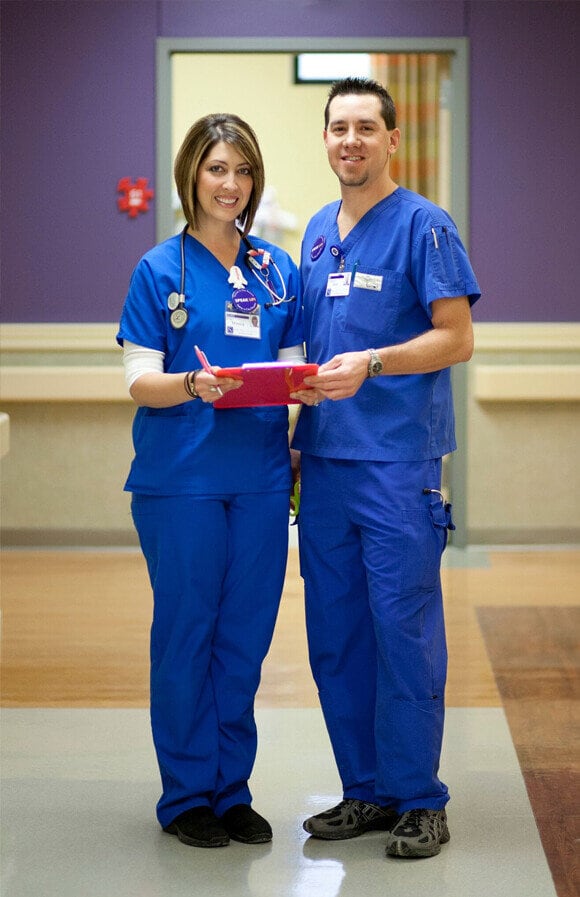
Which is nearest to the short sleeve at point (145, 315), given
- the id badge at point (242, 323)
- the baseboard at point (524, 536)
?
the id badge at point (242, 323)

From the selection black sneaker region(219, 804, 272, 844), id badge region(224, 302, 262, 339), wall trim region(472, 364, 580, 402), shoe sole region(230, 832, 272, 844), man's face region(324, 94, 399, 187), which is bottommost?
shoe sole region(230, 832, 272, 844)

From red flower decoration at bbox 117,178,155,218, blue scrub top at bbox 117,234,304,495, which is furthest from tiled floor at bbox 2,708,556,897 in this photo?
red flower decoration at bbox 117,178,155,218

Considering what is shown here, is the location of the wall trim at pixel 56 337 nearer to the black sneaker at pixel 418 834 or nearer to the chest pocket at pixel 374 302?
the chest pocket at pixel 374 302

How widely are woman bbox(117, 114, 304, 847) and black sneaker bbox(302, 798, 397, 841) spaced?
10 cm

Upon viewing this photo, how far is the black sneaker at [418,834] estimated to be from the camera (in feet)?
7.69

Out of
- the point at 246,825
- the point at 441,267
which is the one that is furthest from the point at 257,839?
the point at 441,267

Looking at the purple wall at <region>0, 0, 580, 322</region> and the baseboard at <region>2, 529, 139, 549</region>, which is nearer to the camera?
the purple wall at <region>0, 0, 580, 322</region>

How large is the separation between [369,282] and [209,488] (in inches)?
20.0

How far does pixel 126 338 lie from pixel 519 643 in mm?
2138

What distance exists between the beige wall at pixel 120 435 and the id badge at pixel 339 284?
10.4 feet

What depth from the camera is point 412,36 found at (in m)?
5.48

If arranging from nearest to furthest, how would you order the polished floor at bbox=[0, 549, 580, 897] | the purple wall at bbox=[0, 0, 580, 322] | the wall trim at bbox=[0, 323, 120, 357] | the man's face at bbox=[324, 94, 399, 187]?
1. the polished floor at bbox=[0, 549, 580, 897]
2. the man's face at bbox=[324, 94, 399, 187]
3. the purple wall at bbox=[0, 0, 580, 322]
4. the wall trim at bbox=[0, 323, 120, 357]

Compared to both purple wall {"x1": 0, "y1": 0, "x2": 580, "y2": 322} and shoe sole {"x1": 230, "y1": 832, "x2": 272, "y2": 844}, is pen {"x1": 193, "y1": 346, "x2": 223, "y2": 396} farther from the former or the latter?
purple wall {"x1": 0, "y1": 0, "x2": 580, "y2": 322}

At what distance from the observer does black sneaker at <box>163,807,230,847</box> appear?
239cm
